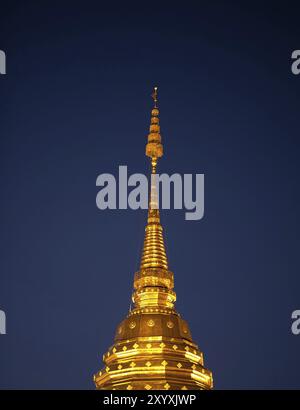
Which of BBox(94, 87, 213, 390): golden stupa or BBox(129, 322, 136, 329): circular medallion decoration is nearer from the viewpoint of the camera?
BBox(94, 87, 213, 390): golden stupa

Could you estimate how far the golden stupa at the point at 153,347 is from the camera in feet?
128

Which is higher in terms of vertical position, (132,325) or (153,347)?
(132,325)

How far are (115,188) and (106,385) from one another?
9.63 metres

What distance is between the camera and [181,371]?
39.5m

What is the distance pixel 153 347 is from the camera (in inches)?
1572

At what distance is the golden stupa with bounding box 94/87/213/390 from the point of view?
128 feet

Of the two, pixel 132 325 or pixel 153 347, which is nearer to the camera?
pixel 153 347

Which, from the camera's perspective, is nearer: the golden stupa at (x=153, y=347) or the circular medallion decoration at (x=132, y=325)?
the golden stupa at (x=153, y=347)

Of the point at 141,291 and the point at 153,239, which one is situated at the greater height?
the point at 153,239
